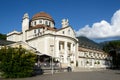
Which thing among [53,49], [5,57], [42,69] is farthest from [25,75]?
[53,49]

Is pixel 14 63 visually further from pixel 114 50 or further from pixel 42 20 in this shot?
pixel 114 50

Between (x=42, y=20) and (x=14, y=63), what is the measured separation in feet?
130

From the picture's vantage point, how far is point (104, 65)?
92438mm

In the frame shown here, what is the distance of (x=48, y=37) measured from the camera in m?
56.8

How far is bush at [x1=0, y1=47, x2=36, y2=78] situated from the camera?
29.1 m

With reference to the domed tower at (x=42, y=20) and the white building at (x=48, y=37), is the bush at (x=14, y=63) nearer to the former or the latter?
the white building at (x=48, y=37)

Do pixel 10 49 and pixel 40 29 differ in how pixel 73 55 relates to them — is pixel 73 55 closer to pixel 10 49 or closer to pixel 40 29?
pixel 40 29

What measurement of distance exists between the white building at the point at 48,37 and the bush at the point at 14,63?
23.6 meters

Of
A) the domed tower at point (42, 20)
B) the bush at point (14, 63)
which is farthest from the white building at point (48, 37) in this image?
the bush at point (14, 63)

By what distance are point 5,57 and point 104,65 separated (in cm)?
6917

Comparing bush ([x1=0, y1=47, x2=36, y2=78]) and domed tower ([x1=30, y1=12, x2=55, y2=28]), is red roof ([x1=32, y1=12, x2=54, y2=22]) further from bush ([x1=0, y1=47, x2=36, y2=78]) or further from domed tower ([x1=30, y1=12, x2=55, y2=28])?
bush ([x1=0, y1=47, x2=36, y2=78])

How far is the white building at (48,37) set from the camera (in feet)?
187

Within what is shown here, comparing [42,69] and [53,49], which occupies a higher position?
[53,49]

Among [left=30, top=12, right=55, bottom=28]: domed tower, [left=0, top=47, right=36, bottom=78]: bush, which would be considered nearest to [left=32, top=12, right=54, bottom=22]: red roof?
[left=30, top=12, right=55, bottom=28]: domed tower
